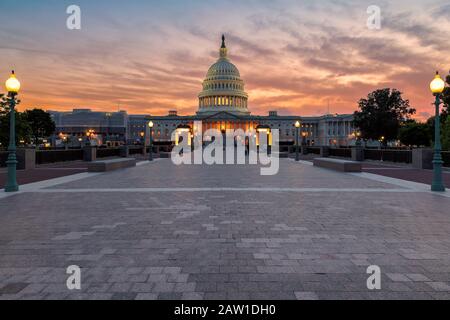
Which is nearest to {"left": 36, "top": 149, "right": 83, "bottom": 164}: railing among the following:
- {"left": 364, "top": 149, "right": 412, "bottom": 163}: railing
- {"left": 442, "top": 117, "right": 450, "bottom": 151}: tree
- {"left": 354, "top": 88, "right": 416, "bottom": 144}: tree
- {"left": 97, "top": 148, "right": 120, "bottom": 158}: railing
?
{"left": 97, "top": 148, "right": 120, "bottom": 158}: railing

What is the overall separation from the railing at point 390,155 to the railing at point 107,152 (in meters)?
32.8

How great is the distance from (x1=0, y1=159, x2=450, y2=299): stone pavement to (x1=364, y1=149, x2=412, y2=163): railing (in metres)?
19.7

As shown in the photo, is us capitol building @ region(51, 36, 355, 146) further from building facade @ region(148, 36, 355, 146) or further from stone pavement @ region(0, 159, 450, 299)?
stone pavement @ region(0, 159, 450, 299)

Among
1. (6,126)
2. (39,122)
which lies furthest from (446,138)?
(39,122)

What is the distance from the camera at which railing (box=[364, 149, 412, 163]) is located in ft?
98.6

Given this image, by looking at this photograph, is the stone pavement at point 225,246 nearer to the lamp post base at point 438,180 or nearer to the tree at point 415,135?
the lamp post base at point 438,180

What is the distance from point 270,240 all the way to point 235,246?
0.86m

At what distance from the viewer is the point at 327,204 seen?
430 inches

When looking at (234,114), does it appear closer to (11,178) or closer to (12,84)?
(12,84)

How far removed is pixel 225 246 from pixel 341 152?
41.8 metres

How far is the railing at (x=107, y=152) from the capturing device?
40.8 metres

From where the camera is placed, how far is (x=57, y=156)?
3153 cm
